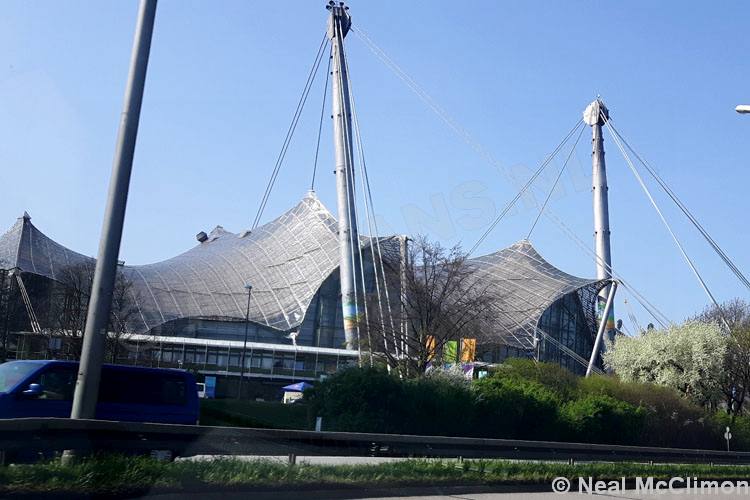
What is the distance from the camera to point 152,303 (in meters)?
88.7

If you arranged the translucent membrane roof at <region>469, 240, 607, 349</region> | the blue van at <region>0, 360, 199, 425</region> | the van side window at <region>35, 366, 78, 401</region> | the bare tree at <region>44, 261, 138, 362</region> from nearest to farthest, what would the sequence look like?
the blue van at <region>0, 360, 199, 425</region> → the van side window at <region>35, 366, 78, 401</region> → the bare tree at <region>44, 261, 138, 362</region> → the translucent membrane roof at <region>469, 240, 607, 349</region>

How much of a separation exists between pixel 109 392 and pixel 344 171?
40524 mm

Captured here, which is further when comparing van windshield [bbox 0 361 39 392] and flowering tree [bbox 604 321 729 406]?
flowering tree [bbox 604 321 729 406]

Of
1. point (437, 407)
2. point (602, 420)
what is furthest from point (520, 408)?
point (602, 420)

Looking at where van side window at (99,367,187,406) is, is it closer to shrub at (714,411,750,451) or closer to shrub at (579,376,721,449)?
shrub at (579,376,721,449)

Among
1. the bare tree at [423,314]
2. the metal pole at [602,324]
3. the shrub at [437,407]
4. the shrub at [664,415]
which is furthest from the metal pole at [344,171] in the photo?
the metal pole at [602,324]

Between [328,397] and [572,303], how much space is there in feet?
235

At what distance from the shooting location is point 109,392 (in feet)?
66.2

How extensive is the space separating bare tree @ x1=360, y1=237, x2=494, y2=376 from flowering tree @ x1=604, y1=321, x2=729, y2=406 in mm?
15438

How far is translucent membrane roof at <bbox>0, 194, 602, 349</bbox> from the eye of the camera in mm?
86312

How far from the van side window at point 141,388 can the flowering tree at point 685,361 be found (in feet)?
142

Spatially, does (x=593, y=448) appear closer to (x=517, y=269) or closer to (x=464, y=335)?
(x=464, y=335)

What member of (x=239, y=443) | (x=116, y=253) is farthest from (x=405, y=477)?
(x=116, y=253)

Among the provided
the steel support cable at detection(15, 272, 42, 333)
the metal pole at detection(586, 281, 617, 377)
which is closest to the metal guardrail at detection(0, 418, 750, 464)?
the steel support cable at detection(15, 272, 42, 333)
